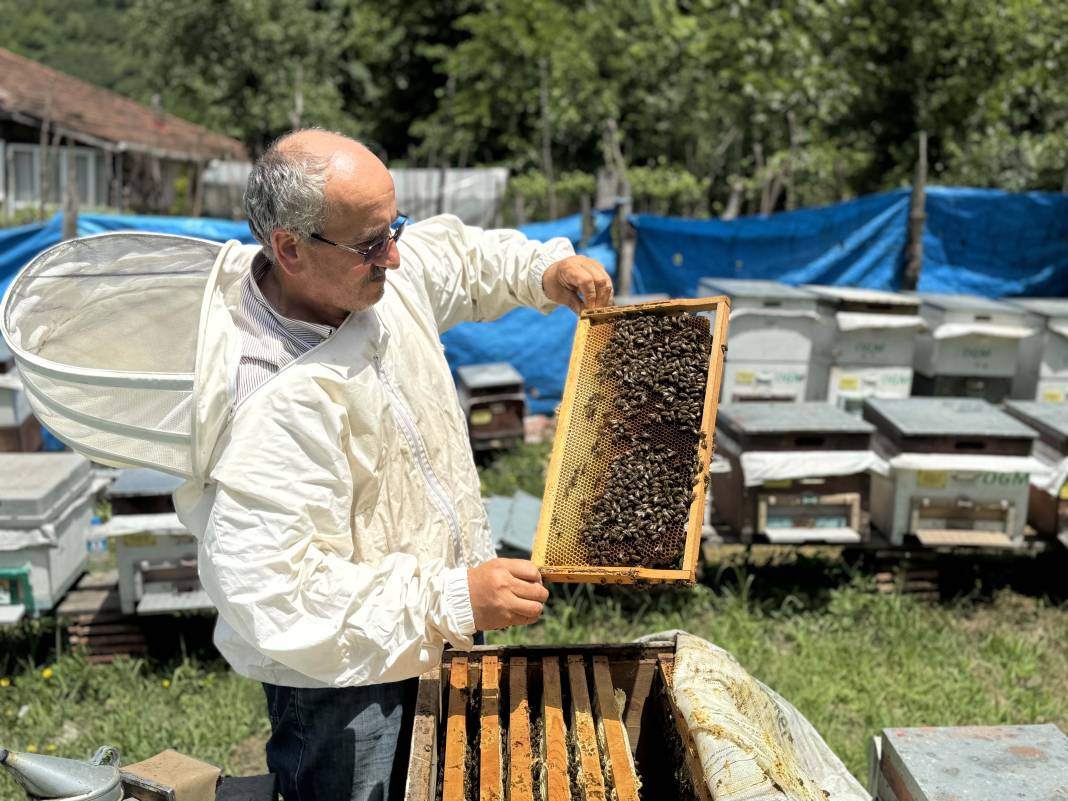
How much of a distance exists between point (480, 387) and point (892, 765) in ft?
15.1

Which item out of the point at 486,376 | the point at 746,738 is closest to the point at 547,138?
the point at 486,376

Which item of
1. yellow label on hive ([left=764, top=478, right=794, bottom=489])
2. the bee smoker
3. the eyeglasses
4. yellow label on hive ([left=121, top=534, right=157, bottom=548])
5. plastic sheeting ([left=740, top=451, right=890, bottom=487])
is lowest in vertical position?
yellow label on hive ([left=121, top=534, right=157, bottom=548])

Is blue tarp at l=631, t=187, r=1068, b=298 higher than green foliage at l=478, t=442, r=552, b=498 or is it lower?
higher

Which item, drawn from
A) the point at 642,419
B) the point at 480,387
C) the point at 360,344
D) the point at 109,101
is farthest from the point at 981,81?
the point at 109,101

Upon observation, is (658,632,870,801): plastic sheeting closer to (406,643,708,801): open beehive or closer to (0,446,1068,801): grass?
(406,643,708,801): open beehive

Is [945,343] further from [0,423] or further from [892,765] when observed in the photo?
[0,423]

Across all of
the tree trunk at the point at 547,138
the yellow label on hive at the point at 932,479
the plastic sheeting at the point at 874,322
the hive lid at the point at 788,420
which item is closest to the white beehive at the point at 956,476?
the yellow label on hive at the point at 932,479

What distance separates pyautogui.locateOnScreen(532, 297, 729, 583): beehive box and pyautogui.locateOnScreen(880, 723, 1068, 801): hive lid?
2.06 feet

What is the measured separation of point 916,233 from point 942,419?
10.7 feet

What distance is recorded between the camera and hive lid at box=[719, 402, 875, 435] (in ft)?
14.6

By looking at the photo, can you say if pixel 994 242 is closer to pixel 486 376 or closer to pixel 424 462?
pixel 486 376

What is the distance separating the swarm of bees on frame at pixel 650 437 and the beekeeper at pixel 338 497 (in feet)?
1.16

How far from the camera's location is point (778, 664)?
4.25 metres

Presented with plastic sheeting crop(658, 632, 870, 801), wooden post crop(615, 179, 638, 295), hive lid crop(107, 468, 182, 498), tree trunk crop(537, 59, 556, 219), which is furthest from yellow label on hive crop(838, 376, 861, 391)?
tree trunk crop(537, 59, 556, 219)
